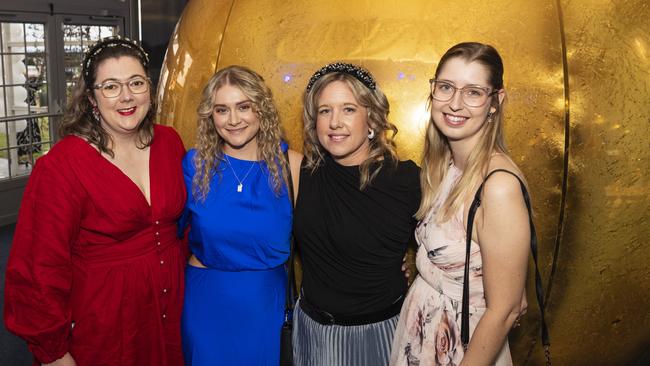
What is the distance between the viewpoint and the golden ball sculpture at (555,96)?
6.31 feet

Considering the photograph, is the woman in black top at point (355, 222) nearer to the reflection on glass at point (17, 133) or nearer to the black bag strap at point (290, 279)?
the black bag strap at point (290, 279)

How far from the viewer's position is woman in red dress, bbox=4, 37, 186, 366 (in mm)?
1951

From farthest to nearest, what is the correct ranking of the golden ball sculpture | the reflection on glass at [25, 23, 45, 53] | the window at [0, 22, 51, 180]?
the reflection on glass at [25, 23, 45, 53]
the window at [0, 22, 51, 180]
the golden ball sculpture

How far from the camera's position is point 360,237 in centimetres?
200

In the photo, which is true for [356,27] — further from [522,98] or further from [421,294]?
[421,294]

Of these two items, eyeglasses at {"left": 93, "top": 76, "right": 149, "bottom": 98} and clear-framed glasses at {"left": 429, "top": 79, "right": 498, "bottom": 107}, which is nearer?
clear-framed glasses at {"left": 429, "top": 79, "right": 498, "bottom": 107}

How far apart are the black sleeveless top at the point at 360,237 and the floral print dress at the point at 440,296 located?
0.11 m

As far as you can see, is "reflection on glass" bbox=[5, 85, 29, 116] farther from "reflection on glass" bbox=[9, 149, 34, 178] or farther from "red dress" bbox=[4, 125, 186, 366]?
"red dress" bbox=[4, 125, 186, 366]

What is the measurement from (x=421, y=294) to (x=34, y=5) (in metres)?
7.49

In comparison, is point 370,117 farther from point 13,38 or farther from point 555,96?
point 13,38

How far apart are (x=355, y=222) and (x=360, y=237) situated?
0.05 meters

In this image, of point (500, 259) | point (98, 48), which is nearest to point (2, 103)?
point (98, 48)

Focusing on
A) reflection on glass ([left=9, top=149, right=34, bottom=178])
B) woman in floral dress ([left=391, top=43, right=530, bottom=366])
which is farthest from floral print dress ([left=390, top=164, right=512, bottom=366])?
reflection on glass ([left=9, top=149, right=34, bottom=178])

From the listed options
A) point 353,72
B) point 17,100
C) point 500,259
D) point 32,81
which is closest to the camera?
point 500,259
